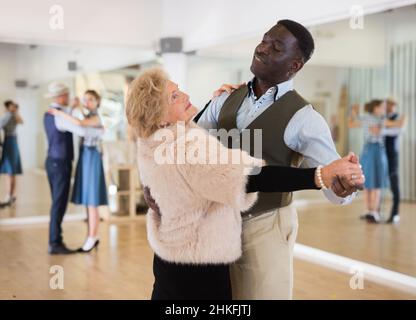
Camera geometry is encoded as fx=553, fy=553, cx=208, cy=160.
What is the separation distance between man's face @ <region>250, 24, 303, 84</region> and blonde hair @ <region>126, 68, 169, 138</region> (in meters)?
0.33

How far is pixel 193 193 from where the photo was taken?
5.19ft

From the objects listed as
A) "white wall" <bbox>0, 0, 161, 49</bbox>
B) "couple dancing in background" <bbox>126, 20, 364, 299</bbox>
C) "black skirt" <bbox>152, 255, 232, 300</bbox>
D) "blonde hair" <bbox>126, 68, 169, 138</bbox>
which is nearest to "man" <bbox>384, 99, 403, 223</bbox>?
"white wall" <bbox>0, 0, 161, 49</bbox>

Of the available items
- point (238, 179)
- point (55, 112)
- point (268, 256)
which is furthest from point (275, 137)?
point (55, 112)

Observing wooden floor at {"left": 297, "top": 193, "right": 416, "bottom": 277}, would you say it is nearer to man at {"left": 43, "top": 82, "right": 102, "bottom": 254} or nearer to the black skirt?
man at {"left": 43, "top": 82, "right": 102, "bottom": 254}

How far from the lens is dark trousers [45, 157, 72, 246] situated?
16.2ft

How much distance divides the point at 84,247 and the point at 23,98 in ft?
7.14

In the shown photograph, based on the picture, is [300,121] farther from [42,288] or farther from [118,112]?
[118,112]

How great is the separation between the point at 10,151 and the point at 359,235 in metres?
3.94

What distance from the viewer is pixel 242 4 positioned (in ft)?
16.8

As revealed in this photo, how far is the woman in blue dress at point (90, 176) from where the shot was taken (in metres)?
5.09
